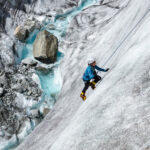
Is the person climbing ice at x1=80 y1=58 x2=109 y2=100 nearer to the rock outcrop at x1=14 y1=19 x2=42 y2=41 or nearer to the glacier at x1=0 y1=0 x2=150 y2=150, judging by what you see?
the glacier at x1=0 y1=0 x2=150 y2=150

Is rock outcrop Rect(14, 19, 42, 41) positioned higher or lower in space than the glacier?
higher

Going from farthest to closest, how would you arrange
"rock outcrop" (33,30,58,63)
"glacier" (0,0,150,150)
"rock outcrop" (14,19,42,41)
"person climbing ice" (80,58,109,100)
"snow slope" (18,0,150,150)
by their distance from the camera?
"rock outcrop" (14,19,42,41), "rock outcrop" (33,30,58,63), "person climbing ice" (80,58,109,100), "glacier" (0,0,150,150), "snow slope" (18,0,150,150)

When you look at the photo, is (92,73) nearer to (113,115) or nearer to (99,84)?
(99,84)

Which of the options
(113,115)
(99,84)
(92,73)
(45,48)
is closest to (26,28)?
(45,48)

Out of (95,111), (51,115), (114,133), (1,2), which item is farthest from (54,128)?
(1,2)

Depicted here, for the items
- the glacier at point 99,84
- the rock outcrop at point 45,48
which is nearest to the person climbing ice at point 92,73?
the glacier at point 99,84

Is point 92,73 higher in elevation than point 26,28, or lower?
lower

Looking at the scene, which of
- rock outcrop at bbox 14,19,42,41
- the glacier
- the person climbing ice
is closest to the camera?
the glacier

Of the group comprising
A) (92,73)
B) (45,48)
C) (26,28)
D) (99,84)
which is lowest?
(99,84)

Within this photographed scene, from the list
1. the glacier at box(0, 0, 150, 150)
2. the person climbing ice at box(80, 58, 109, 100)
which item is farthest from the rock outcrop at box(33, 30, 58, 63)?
the person climbing ice at box(80, 58, 109, 100)
